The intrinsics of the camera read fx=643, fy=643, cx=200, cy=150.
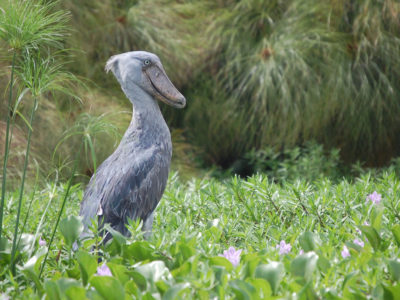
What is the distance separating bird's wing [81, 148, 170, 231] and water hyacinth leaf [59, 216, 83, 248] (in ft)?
1.26

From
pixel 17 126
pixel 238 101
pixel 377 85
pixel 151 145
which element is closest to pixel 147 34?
pixel 238 101

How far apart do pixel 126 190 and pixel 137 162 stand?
0.08m

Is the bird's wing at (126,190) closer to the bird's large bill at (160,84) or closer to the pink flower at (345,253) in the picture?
the bird's large bill at (160,84)

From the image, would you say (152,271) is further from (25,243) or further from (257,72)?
(257,72)

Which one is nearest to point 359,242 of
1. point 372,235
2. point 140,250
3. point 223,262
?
point 372,235

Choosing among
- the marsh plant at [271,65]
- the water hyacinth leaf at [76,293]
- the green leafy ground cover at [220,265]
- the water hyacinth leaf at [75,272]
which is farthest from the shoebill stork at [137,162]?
the marsh plant at [271,65]

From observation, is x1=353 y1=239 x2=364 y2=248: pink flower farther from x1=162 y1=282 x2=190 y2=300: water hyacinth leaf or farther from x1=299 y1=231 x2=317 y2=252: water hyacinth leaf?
x1=162 y1=282 x2=190 y2=300: water hyacinth leaf

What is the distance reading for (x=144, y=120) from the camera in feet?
6.00

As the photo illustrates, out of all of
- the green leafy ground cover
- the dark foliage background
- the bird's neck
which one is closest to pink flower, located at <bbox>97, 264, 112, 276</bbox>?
the green leafy ground cover

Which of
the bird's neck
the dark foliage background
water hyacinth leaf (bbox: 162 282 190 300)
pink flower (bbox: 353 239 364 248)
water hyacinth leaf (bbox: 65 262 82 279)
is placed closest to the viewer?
water hyacinth leaf (bbox: 162 282 190 300)

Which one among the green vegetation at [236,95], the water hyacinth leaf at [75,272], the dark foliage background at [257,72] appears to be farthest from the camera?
the dark foliage background at [257,72]

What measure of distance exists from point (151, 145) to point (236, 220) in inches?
12.6

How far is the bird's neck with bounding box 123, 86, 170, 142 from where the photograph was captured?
1.82 m

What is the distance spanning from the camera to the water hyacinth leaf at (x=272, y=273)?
43.0 inches
